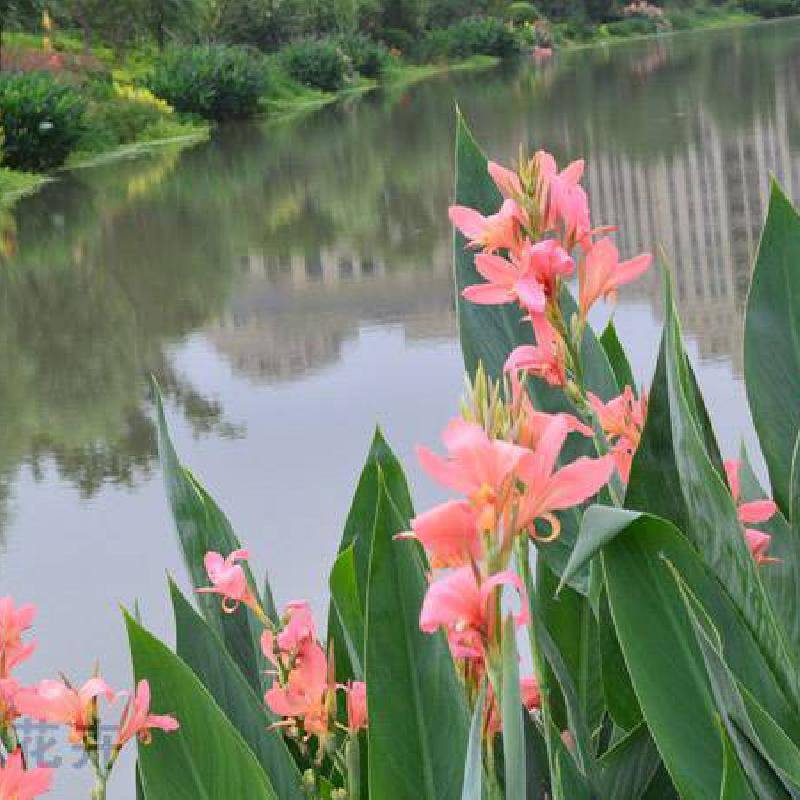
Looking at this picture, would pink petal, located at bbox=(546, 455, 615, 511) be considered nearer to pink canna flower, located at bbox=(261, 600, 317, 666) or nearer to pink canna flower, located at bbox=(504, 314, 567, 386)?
pink canna flower, located at bbox=(504, 314, 567, 386)

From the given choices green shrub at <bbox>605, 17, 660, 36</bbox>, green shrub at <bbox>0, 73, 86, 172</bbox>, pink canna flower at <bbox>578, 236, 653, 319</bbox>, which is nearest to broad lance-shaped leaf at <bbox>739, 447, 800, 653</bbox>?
pink canna flower at <bbox>578, 236, 653, 319</bbox>

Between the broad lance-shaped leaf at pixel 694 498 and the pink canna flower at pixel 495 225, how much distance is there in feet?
0.40

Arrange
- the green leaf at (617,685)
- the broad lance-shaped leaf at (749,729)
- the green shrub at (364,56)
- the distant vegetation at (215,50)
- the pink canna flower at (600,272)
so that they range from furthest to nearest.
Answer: the green shrub at (364,56)
the distant vegetation at (215,50)
the green leaf at (617,685)
the pink canna flower at (600,272)
the broad lance-shaped leaf at (749,729)

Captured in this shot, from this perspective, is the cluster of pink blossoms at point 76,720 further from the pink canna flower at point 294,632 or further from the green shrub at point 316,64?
the green shrub at point 316,64

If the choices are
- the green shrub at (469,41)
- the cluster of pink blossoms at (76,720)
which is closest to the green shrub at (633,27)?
the green shrub at (469,41)

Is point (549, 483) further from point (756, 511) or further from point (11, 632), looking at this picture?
point (11, 632)

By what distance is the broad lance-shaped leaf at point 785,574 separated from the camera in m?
1.36

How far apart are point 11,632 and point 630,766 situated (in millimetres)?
454

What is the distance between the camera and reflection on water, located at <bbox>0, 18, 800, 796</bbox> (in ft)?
16.0

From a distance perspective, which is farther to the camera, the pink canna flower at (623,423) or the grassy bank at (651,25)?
the grassy bank at (651,25)

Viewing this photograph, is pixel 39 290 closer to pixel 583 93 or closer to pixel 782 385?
pixel 782 385

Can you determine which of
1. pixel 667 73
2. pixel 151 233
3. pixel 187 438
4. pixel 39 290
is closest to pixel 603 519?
pixel 187 438

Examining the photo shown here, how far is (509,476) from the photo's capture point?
86cm

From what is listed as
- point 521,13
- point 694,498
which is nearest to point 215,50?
point 521,13
